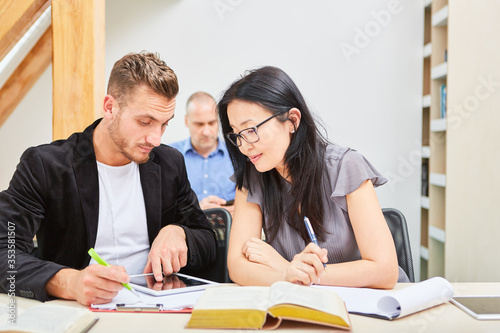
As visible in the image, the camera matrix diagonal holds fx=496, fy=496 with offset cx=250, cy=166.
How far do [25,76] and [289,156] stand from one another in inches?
101

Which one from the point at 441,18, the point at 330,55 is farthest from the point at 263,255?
the point at 330,55

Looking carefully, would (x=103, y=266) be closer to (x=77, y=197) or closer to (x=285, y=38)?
(x=77, y=197)

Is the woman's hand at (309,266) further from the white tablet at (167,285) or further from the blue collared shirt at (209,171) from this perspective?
the blue collared shirt at (209,171)

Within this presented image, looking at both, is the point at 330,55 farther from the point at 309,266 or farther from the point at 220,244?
the point at 309,266

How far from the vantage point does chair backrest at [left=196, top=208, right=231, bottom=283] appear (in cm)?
175

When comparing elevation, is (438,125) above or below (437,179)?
above

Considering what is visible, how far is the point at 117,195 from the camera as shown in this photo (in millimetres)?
1681

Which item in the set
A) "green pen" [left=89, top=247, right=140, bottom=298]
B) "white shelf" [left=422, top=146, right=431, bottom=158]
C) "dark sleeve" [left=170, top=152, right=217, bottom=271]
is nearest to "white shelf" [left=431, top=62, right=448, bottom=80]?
"white shelf" [left=422, top=146, right=431, bottom=158]

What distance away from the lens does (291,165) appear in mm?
1606

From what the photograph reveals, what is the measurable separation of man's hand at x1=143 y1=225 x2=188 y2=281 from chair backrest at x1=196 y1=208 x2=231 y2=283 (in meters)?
0.21

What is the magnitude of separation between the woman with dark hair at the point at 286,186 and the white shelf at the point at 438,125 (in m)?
2.17

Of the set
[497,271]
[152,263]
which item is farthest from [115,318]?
[497,271]

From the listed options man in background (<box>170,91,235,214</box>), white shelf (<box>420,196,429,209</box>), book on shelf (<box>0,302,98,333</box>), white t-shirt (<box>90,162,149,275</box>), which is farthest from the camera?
white shelf (<box>420,196,429,209</box>)

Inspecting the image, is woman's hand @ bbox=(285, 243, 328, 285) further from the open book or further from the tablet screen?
the tablet screen
